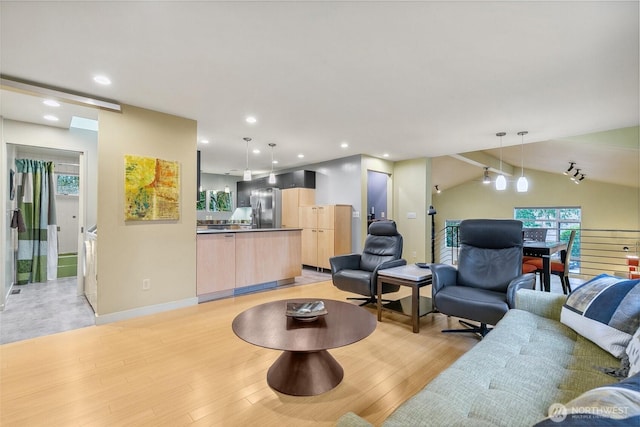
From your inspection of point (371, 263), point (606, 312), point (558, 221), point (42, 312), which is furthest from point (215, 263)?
point (558, 221)

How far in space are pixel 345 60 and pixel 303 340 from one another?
86.1 inches

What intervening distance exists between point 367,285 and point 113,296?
2.90m

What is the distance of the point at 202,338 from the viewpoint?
283cm

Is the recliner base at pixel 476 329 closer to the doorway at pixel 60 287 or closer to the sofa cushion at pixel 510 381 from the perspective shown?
the sofa cushion at pixel 510 381

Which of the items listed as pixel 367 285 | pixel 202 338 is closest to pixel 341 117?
pixel 367 285

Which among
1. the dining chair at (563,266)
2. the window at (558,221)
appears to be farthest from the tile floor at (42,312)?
the window at (558,221)

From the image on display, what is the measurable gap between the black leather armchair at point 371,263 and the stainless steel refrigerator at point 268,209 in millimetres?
3205

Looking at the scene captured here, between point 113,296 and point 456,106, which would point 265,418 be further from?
point 456,106

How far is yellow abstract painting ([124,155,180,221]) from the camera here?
3381mm

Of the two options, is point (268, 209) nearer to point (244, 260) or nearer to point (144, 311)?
point (244, 260)

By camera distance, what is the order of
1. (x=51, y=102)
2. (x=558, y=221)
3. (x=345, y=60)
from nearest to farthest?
(x=345, y=60) → (x=51, y=102) → (x=558, y=221)

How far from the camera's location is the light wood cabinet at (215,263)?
3963mm

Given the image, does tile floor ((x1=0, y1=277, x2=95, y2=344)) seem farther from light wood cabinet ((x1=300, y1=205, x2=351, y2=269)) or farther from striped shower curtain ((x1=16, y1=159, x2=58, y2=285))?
light wood cabinet ((x1=300, y1=205, x2=351, y2=269))

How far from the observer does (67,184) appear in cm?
637
